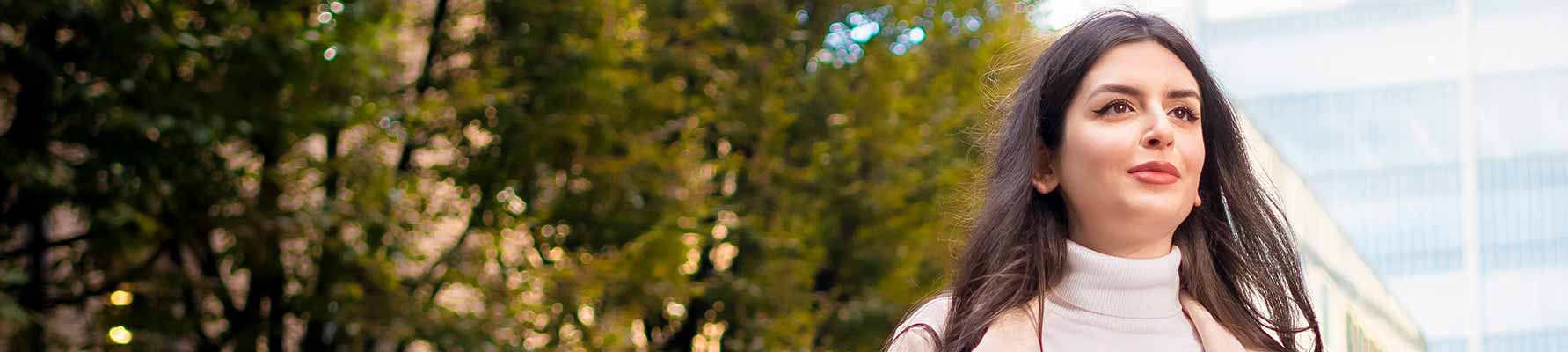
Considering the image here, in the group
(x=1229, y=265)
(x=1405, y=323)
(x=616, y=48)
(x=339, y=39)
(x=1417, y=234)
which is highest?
(x=1229, y=265)

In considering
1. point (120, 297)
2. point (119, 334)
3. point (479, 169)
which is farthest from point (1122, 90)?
point (479, 169)

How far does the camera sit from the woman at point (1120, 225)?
2.36m

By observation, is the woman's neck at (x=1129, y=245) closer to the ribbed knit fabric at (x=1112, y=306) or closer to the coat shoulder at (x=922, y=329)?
the ribbed knit fabric at (x=1112, y=306)

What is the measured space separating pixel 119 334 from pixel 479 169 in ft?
9.81

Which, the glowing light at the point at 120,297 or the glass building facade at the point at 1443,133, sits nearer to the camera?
the glowing light at the point at 120,297

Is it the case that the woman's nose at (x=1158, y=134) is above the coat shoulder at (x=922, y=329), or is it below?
above

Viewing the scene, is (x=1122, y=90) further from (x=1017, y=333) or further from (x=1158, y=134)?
(x=1017, y=333)

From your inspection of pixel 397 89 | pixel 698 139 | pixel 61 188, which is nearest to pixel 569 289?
pixel 397 89

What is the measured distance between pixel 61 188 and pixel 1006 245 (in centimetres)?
852

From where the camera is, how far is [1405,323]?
3855 mm

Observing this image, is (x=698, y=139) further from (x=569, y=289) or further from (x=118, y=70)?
→ (x=118, y=70)

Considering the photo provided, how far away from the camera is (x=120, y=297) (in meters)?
11.7

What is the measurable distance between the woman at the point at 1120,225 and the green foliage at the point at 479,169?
6868 millimetres

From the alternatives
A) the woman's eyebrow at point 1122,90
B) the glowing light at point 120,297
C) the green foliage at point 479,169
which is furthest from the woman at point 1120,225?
the glowing light at point 120,297
